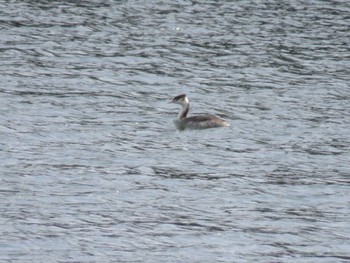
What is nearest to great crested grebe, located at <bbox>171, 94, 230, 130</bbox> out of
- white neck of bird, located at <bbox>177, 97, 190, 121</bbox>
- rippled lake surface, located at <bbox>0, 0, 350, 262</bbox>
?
white neck of bird, located at <bbox>177, 97, 190, 121</bbox>

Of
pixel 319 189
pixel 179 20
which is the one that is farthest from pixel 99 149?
pixel 179 20

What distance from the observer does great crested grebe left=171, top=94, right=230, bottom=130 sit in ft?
99.0

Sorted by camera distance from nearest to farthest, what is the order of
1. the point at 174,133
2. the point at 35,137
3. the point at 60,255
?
the point at 60,255, the point at 35,137, the point at 174,133

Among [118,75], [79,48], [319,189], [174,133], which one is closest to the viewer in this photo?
[319,189]

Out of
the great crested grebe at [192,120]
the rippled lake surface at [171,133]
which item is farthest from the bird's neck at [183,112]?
A: the rippled lake surface at [171,133]

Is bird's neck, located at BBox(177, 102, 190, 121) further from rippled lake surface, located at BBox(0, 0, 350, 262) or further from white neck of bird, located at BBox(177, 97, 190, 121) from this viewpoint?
rippled lake surface, located at BBox(0, 0, 350, 262)

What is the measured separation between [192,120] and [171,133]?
1.05 metres

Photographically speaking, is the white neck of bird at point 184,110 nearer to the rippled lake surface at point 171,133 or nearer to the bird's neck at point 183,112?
the bird's neck at point 183,112

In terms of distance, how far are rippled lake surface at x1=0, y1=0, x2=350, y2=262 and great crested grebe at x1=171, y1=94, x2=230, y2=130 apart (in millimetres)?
391

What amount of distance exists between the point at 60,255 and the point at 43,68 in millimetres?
17007

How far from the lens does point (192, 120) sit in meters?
31.1

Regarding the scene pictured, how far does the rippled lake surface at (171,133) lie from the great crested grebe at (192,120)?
0.39m

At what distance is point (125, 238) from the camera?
21.1 m

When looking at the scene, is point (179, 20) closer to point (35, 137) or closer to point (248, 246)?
point (35, 137)
